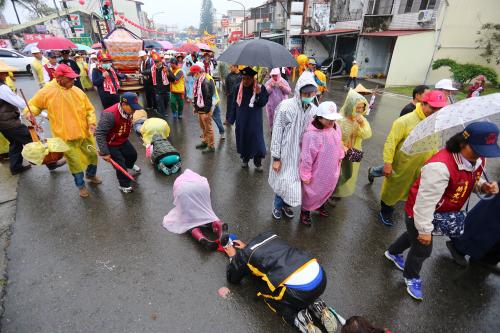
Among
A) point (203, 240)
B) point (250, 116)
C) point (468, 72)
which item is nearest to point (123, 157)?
point (203, 240)

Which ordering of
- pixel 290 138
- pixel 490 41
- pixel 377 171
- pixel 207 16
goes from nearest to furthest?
pixel 290 138, pixel 377 171, pixel 490 41, pixel 207 16

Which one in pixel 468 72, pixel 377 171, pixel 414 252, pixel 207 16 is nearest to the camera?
pixel 414 252

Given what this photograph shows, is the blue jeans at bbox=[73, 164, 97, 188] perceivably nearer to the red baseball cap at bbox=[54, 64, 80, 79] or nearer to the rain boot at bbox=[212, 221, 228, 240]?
the red baseball cap at bbox=[54, 64, 80, 79]

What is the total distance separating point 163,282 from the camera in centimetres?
281

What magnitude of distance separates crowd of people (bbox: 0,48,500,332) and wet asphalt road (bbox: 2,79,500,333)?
0.19 m

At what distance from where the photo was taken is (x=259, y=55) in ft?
12.5

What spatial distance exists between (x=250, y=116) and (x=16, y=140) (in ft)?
13.8

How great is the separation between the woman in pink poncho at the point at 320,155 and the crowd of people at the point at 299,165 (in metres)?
0.01

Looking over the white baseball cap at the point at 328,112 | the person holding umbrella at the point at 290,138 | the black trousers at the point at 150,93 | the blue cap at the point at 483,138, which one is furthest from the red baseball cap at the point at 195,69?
the blue cap at the point at 483,138

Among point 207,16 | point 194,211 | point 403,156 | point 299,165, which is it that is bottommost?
point 194,211

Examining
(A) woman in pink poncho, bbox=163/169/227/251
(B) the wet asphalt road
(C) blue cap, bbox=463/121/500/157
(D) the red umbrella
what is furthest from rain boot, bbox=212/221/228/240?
(D) the red umbrella

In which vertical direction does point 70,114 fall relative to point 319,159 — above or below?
above

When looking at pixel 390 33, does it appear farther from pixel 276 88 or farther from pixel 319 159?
pixel 319 159

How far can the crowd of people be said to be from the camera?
2.19 m
